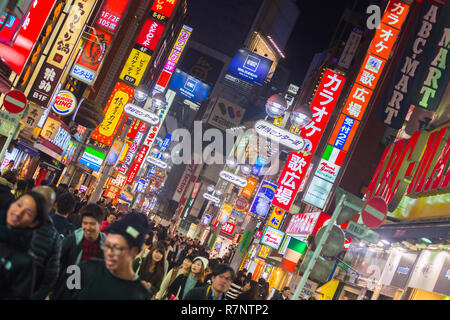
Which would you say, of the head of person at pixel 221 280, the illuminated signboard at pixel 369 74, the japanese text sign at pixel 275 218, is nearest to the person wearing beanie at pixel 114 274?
the head of person at pixel 221 280

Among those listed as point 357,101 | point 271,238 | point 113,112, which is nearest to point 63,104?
point 113,112

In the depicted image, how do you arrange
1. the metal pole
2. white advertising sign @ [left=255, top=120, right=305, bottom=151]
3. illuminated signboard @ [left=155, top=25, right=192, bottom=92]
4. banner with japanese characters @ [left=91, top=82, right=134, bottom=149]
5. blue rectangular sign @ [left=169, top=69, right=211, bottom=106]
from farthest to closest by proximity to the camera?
1. blue rectangular sign @ [left=169, top=69, right=211, bottom=106]
2. illuminated signboard @ [left=155, top=25, right=192, bottom=92]
3. banner with japanese characters @ [left=91, top=82, right=134, bottom=149]
4. white advertising sign @ [left=255, top=120, right=305, bottom=151]
5. the metal pole

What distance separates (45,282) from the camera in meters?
4.86

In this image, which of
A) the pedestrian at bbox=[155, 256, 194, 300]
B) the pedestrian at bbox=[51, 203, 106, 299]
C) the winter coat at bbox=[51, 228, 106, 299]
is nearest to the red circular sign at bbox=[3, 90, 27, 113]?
the pedestrian at bbox=[155, 256, 194, 300]

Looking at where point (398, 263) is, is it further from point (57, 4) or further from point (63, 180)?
point (63, 180)

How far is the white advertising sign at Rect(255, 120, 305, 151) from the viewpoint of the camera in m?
12.9

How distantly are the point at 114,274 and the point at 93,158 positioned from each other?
1281 inches

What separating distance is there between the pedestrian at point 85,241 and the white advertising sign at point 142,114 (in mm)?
15124

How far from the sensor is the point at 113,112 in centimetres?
3406

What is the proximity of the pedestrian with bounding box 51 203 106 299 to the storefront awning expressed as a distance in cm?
811

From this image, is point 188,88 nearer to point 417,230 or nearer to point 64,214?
point 417,230

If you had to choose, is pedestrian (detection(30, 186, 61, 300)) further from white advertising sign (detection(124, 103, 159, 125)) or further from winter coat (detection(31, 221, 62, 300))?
white advertising sign (detection(124, 103, 159, 125))

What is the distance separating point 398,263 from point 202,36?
344 ft

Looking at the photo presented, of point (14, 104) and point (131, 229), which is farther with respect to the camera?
point (14, 104)
